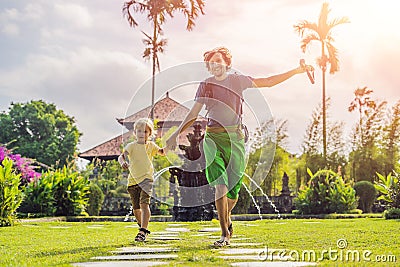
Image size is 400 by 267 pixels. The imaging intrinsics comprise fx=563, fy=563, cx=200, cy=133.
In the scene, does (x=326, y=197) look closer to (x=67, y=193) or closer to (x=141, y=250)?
(x=67, y=193)

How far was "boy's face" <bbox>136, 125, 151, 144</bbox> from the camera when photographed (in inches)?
211

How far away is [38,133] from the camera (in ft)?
133

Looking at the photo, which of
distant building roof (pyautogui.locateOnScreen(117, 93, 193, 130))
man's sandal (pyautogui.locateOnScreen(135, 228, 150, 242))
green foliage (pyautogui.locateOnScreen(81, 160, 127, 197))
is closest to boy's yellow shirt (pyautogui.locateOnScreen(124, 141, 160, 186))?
man's sandal (pyautogui.locateOnScreen(135, 228, 150, 242))

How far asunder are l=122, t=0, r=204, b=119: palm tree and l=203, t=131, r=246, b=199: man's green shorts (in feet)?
56.6

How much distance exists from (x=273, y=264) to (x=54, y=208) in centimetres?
935

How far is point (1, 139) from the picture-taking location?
133 feet

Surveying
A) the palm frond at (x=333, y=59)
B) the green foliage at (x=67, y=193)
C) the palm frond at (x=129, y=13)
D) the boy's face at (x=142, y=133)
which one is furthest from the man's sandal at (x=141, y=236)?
the palm frond at (x=333, y=59)

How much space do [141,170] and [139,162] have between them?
0.09m

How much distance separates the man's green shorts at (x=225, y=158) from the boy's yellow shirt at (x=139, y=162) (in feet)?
2.65

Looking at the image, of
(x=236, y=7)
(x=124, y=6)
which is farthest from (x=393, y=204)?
(x=124, y=6)

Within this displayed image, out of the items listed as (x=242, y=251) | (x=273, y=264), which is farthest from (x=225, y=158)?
(x=273, y=264)

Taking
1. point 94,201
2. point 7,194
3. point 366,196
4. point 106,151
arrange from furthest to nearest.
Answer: point 106,151 → point 366,196 → point 94,201 → point 7,194

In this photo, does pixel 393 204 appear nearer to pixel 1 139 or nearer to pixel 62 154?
pixel 62 154

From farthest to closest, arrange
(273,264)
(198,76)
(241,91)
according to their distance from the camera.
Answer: (198,76) → (241,91) → (273,264)
